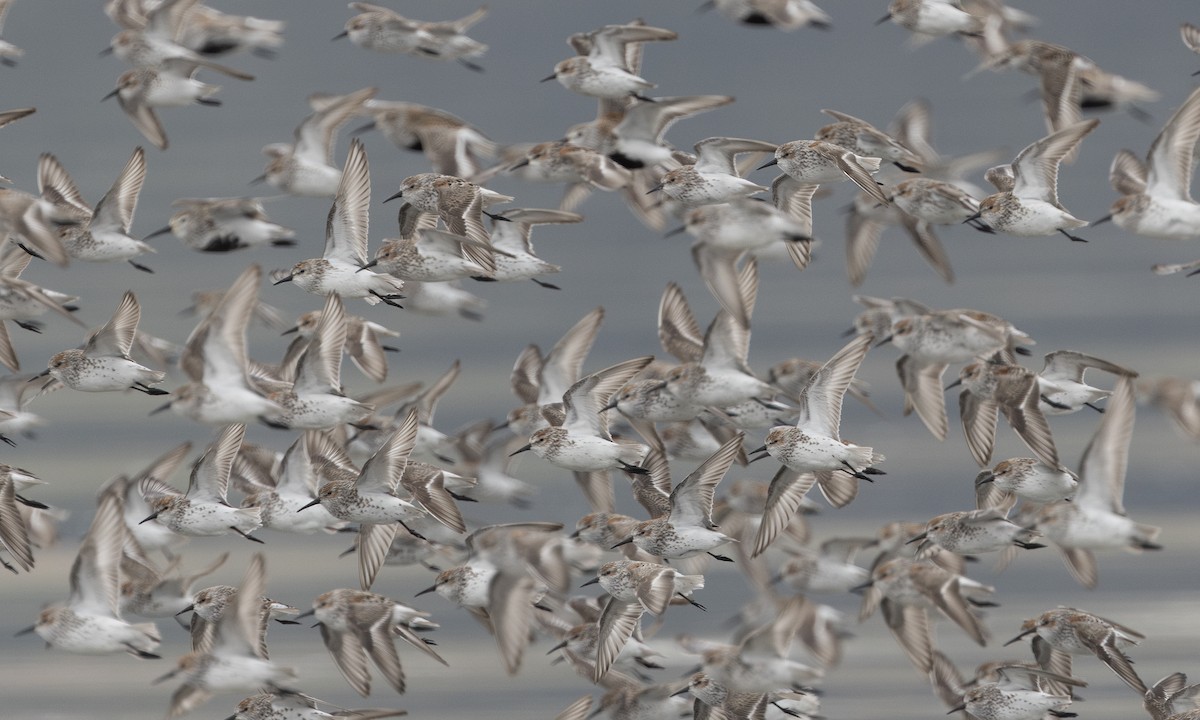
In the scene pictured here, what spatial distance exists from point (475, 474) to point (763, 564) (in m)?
1.26

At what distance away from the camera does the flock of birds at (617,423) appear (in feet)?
17.8

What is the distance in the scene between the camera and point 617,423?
6387mm

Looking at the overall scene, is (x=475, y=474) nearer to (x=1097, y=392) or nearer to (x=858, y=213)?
(x=858, y=213)

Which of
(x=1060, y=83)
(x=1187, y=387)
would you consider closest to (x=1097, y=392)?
(x=1187, y=387)

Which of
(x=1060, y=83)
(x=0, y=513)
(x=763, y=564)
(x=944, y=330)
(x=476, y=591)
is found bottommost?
(x=763, y=564)

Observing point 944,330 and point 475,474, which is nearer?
point 944,330

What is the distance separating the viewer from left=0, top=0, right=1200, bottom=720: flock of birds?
17.8 feet

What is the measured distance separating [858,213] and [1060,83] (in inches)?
42.7

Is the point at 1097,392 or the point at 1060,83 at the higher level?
the point at 1060,83

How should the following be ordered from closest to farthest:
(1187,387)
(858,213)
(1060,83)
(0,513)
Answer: (0,513) → (1187,387) → (1060,83) → (858,213)

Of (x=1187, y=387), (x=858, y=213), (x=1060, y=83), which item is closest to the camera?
(x=1187, y=387)

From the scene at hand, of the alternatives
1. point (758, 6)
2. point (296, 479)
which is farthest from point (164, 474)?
point (758, 6)

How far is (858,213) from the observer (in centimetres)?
725

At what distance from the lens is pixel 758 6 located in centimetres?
676
